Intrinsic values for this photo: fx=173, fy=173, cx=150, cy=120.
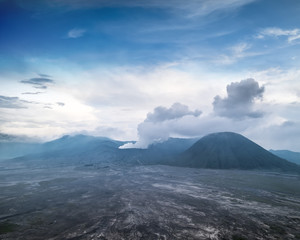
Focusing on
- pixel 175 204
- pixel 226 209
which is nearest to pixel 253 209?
pixel 226 209

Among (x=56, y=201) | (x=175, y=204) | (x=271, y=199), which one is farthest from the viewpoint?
(x=271, y=199)

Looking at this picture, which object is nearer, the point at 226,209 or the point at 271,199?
the point at 226,209

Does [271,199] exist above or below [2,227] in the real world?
above

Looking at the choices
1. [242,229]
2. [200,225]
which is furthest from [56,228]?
[242,229]

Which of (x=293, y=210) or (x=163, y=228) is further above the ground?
(x=293, y=210)

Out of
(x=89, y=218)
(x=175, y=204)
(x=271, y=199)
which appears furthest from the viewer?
(x=271, y=199)

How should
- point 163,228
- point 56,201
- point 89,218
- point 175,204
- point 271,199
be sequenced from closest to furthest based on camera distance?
1. point 163,228
2. point 89,218
3. point 175,204
4. point 56,201
5. point 271,199

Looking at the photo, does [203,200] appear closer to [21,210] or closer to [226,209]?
[226,209]

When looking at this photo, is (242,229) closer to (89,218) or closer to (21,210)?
(89,218)

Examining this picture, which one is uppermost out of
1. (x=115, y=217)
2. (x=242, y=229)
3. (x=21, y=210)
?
(x=242, y=229)
